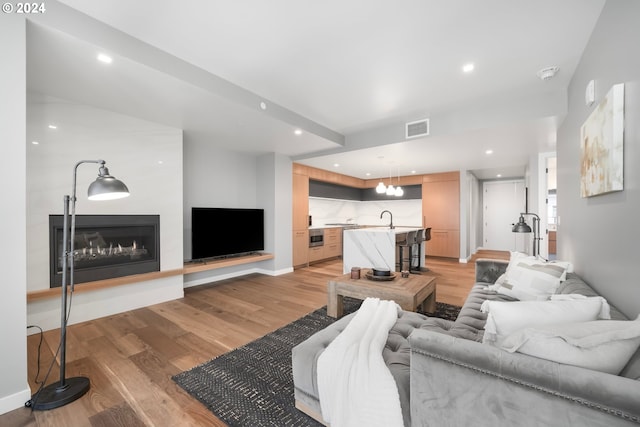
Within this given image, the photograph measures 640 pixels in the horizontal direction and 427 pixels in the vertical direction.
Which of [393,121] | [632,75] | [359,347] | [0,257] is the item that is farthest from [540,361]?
[393,121]

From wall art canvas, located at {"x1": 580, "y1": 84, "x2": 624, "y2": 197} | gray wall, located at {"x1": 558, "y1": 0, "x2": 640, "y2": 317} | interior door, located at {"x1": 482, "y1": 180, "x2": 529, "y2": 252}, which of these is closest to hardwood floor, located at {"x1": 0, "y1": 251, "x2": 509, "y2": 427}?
gray wall, located at {"x1": 558, "y1": 0, "x2": 640, "y2": 317}

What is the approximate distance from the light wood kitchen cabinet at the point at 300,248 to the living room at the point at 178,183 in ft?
4.37

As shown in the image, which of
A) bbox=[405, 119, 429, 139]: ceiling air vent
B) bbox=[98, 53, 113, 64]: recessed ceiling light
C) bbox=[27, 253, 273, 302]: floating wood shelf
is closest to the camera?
bbox=[98, 53, 113, 64]: recessed ceiling light

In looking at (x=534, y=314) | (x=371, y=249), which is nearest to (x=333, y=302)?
(x=371, y=249)

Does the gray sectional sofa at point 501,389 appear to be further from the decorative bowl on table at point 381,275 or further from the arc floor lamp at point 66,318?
the arc floor lamp at point 66,318

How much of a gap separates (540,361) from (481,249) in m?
9.22

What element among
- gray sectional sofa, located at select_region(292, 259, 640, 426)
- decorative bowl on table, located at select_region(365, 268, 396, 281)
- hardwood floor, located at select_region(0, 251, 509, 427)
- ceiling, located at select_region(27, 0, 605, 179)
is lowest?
hardwood floor, located at select_region(0, 251, 509, 427)

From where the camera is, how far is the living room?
60.0 inches

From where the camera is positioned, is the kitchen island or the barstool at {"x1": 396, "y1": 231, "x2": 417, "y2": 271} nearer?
the kitchen island

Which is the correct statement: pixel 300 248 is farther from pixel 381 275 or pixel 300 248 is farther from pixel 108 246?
pixel 108 246

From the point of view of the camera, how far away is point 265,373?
6.75ft

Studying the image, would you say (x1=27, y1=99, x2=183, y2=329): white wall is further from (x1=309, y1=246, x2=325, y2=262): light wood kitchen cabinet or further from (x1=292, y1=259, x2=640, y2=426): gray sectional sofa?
(x1=292, y1=259, x2=640, y2=426): gray sectional sofa

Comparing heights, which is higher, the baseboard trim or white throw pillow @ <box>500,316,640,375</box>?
white throw pillow @ <box>500,316,640,375</box>

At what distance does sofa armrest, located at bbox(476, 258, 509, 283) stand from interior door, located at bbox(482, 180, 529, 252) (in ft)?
20.0
